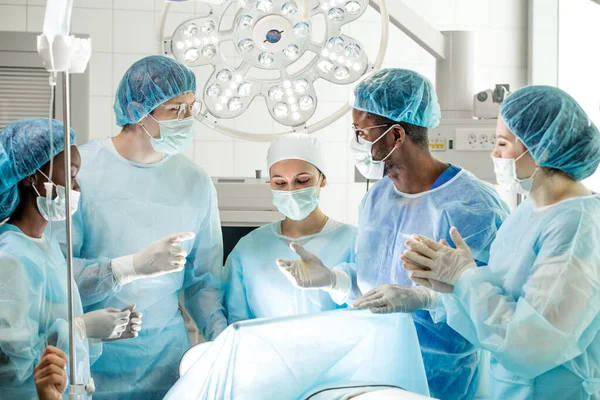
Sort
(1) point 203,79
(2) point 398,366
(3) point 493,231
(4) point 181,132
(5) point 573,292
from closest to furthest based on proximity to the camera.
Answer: (5) point 573,292
(2) point 398,366
(3) point 493,231
(4) point 181,132
(1) point 203,79

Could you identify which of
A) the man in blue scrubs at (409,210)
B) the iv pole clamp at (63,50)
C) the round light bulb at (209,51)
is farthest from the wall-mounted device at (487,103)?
the iv pole clamp at (63,50)

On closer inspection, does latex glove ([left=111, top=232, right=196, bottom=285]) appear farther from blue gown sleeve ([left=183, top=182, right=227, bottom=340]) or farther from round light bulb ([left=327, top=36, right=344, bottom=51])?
round light bulb ([left=327, top=36, right=344, bottom=51])

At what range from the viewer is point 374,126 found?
6.84ft

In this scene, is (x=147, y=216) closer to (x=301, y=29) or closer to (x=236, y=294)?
(x=236, y=294)

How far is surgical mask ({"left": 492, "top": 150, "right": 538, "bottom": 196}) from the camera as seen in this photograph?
1688 mm

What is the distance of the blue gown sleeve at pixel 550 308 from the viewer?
147 centimetres

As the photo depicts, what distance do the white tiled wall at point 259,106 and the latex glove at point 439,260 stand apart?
90.1 inches

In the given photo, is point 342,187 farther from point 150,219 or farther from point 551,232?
point 551,232

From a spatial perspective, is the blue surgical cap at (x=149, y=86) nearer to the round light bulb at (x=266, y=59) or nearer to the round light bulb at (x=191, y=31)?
the round light bulb at (x=191, y=31)

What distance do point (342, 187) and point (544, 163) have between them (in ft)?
7.91

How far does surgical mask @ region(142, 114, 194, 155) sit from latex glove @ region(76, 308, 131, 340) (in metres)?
0.56

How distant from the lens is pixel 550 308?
4.83ft

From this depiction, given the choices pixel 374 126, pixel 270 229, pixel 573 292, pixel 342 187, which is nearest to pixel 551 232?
pixel 573 292

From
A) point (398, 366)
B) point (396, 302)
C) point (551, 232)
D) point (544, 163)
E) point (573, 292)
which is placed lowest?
point (398, 366)
